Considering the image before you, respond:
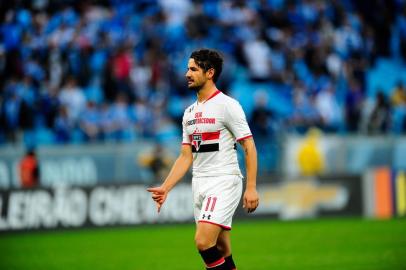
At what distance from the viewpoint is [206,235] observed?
24.1 ft

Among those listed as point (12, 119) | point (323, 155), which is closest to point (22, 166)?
point (12, 119)

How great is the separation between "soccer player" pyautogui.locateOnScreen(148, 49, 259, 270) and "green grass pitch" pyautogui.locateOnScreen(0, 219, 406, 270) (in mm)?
3434

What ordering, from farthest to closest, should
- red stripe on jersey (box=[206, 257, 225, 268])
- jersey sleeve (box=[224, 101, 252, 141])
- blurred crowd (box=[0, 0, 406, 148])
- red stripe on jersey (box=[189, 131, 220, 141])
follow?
blurred crowd (box=[0, 0, 406, 148]) < red stripe on jersey (box=[189, 131, 220, 141]) < jersey sleeve (box=[224, 101, 252, 141]) < red stripe on jersey (box=[206, 257, 225, 268])

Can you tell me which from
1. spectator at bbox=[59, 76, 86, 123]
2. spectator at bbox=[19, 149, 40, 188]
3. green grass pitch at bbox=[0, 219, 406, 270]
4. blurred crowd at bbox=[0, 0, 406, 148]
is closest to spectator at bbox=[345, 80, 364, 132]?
blurred crowd at bbox=[0, 0, 406, 148]

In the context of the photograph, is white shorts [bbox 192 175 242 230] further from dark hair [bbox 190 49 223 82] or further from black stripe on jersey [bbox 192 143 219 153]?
dark hair [bbox 190 49 223 82]

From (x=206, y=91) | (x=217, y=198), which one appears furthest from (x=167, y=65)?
(x=217, y=198)

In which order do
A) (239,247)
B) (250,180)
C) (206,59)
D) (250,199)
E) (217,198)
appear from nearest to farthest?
1. (250,199)
2. (250,180)
3. (217,198)
4. (206,59)
5. (239,247)

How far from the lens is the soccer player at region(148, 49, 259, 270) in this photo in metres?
7.46

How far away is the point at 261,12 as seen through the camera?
25.2 meters

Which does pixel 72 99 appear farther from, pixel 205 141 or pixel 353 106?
pixel 205 141

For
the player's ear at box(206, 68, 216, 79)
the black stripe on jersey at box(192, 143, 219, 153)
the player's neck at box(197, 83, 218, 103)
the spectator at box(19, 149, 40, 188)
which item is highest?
the player's ear at box(206, 68, 216, 79)

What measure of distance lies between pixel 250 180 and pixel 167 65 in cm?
1556

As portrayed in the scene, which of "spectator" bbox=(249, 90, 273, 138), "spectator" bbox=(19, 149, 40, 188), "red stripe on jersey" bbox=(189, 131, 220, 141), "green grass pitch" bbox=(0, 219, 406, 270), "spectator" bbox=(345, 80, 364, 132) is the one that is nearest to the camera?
"red stripe on jersey" bbox=(189, 131, 220, 141)

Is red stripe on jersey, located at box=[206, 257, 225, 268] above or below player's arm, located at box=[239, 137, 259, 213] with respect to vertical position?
below
